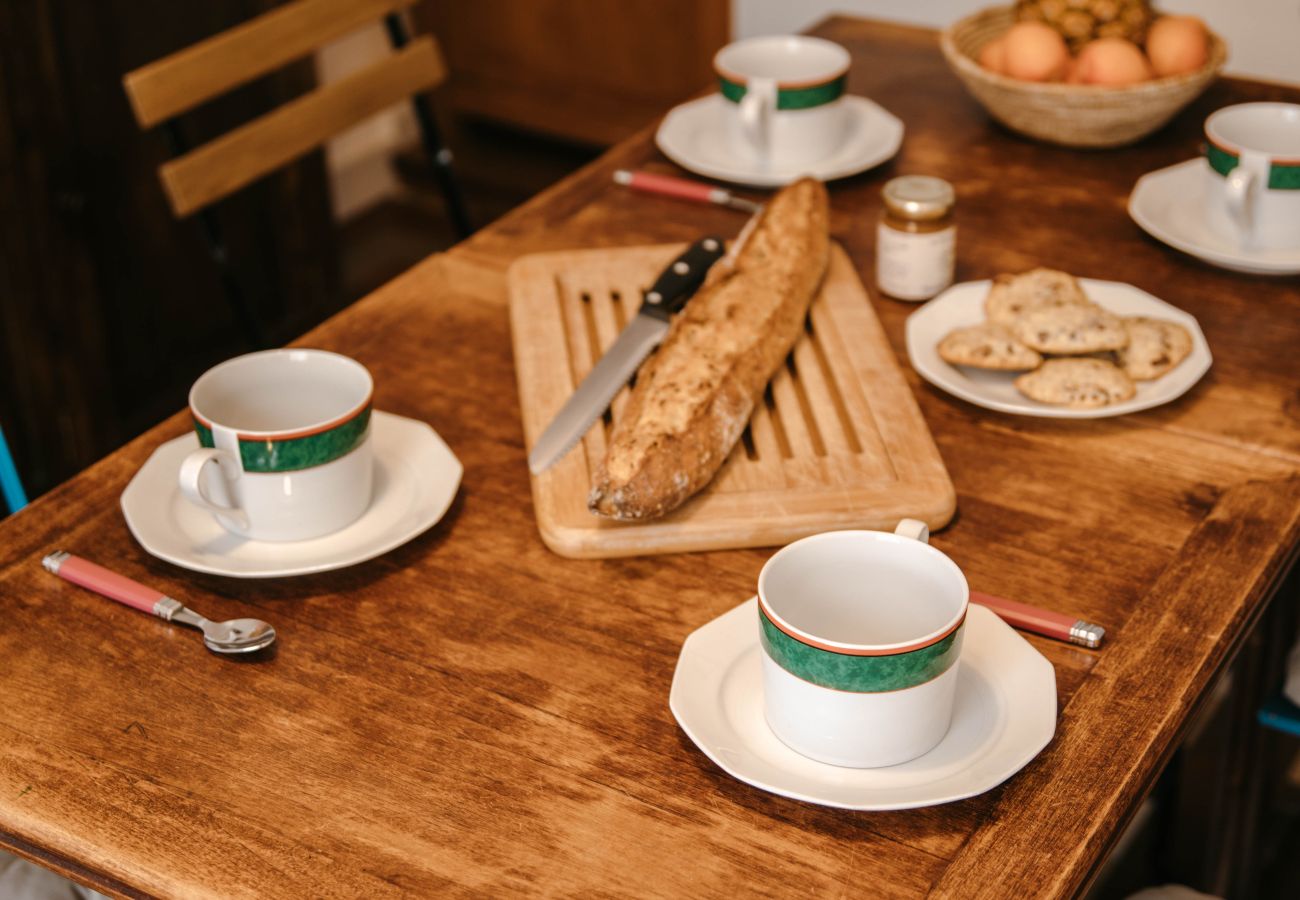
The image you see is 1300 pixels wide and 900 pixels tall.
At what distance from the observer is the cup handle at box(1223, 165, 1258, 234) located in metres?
1.23

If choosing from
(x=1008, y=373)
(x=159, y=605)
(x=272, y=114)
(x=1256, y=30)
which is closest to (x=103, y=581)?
(x=159, y=605)

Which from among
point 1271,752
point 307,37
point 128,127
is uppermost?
point 307,37

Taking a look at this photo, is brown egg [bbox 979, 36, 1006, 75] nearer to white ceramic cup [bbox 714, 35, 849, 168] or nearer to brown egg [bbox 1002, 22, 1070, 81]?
brown egg [bbox 1002, 22, 1070, 81]

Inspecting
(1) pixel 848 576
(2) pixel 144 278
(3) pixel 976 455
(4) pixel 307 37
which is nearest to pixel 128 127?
(2) pixel 144 278

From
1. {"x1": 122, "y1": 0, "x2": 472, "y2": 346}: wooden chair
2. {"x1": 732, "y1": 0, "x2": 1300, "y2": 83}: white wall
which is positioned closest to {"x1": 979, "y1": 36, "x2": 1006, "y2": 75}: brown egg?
{"x1": 122, "y1": 0, "x2": 472, "y2": 346}: wooden chair

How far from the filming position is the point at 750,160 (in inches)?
57.4

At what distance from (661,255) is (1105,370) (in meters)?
0.40

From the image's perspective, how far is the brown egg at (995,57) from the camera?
4.84 feet

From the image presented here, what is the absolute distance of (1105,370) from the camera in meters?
1.08

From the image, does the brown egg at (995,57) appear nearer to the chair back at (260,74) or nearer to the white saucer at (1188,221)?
the white saucer at (1188,221)

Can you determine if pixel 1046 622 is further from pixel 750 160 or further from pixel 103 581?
pixel 750 160

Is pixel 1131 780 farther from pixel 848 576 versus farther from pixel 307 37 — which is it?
pixel 307 37

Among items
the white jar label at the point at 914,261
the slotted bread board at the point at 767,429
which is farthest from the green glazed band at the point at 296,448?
the white jar label at the point at 914,261

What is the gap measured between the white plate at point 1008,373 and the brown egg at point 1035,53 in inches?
12.1
